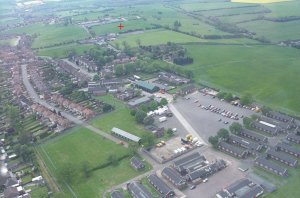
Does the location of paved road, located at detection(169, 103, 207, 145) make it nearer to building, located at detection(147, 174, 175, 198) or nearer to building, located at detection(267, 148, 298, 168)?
building, located at detection(267, 148, 298, 168)

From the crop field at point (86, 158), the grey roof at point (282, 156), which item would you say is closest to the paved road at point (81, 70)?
the crop field at point (86, 158)

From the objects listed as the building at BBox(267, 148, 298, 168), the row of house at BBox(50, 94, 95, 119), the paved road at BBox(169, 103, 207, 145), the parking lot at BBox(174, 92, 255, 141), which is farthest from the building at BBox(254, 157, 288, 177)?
the row of house at BBox(50, 94, 95, 119)

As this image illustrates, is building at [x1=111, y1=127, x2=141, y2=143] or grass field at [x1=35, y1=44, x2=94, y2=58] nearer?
building at [x1=111, y1=127, x2=141, y2=143]

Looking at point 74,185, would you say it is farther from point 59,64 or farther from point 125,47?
point 125,47

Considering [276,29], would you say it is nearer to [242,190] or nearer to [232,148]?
[232,148]

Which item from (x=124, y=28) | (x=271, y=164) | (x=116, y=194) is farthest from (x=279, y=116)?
(x=124, y=28)

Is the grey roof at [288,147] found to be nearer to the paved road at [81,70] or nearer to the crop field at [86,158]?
the crop field at [86,158]

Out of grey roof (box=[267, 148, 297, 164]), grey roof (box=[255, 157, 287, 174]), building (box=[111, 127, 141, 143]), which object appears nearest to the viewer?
grey roof (box=[255, 157, 287, 174])
